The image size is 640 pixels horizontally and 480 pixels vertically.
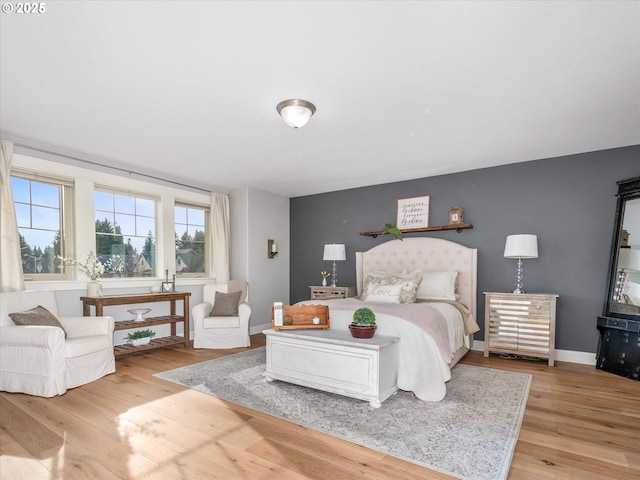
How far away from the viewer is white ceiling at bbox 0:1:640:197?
6.14ft

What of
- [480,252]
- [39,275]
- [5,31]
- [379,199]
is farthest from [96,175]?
[480,252]

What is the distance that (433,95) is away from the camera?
271 centimetres

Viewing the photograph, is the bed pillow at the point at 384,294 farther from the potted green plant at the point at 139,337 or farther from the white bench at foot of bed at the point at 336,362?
the potted green plant at the point at 139,337

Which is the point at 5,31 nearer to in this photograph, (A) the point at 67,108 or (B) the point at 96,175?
(A) the point at 67,108

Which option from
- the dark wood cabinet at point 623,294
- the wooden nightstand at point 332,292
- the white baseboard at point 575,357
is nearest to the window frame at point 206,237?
the wooden nightstand at point 332,292

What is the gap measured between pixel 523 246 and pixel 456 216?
1.02m

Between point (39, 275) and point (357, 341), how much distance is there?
3637mm

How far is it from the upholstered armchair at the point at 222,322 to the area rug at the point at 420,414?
0.95 metres

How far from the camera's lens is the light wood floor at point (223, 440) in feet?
6.45

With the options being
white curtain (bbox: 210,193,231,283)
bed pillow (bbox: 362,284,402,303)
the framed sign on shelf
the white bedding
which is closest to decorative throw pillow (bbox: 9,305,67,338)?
white curtain (bbox: 210,193,231,283)

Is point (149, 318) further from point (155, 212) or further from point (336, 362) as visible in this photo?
point (336, 362)

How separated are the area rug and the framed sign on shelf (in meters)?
2.21

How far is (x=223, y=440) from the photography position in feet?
7.55

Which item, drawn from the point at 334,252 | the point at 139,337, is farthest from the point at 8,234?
the point at 334,252
